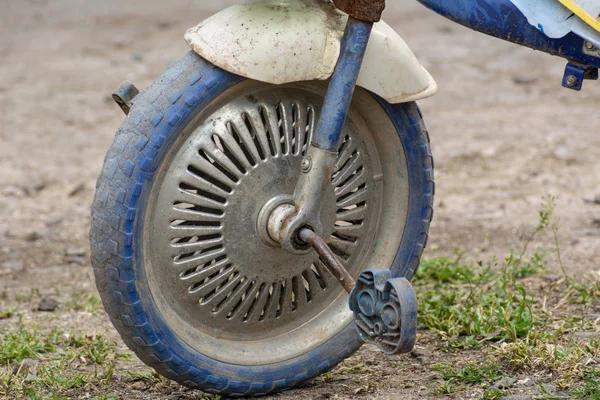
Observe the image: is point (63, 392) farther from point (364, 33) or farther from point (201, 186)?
point (364, 33)

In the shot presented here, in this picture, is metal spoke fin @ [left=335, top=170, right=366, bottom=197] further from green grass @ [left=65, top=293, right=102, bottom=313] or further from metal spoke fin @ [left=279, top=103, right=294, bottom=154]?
green grass @ [left=65, top=293, right=102, bottom=313]

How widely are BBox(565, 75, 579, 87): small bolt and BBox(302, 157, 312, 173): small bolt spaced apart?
30.1 inches

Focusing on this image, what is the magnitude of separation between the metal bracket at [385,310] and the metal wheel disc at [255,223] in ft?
1.13

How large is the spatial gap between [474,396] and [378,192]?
68 centimetres

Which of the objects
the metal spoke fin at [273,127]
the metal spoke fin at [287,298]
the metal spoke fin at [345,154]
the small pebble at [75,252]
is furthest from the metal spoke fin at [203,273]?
the small pebble at [75,252]

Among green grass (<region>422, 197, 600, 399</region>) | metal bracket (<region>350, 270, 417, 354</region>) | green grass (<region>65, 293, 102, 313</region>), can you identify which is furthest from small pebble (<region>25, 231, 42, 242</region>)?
metal bracket (<region>350, 270, 417, 354</region>)

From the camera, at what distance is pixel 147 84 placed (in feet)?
20.8

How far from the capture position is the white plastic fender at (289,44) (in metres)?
2.52

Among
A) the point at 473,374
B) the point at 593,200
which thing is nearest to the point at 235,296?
the point at 473,374

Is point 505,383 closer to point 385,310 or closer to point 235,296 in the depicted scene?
point 385,310

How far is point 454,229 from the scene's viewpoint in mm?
4605

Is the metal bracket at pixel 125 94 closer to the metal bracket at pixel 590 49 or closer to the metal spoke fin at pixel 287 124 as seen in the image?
the metal spoke fin at pixel 287 124

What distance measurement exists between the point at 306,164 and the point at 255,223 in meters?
0.23

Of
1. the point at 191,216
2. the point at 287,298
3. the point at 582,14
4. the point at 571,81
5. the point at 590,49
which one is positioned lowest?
the point at 287,298
